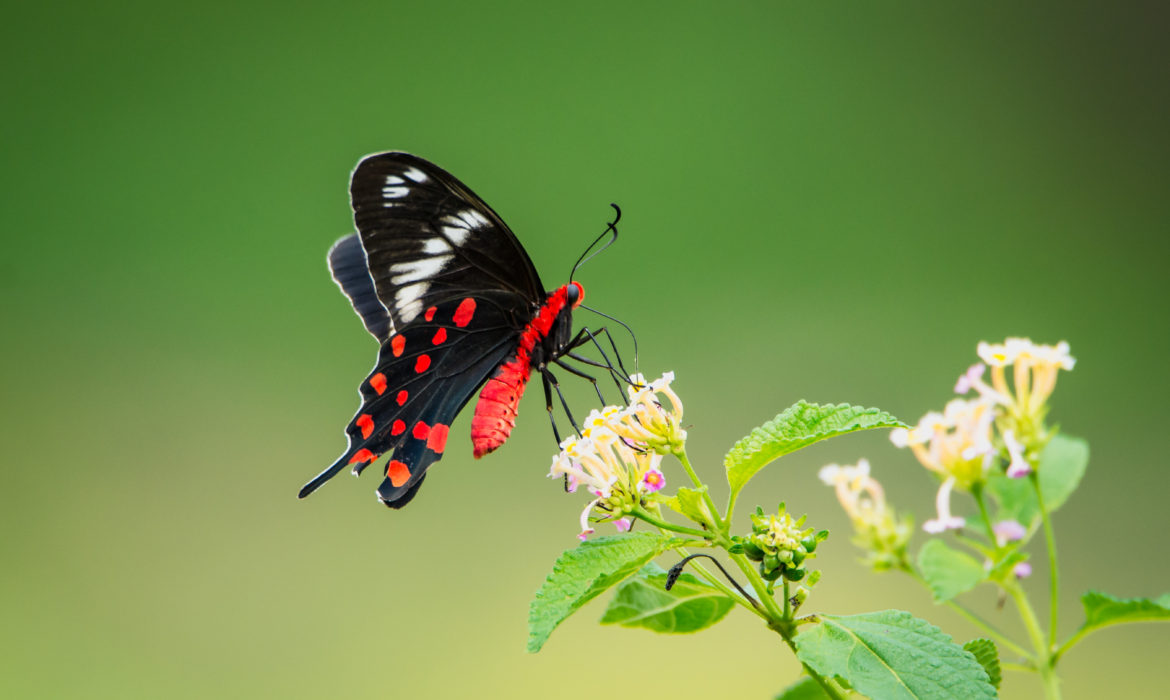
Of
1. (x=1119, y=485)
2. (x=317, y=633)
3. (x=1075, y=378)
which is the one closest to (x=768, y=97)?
(x=1075, y=378)

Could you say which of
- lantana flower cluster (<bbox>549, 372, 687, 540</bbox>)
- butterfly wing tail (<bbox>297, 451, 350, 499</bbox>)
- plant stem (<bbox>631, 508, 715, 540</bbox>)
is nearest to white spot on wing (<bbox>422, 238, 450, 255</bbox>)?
butterfly wing tail (<bbox>297, 451, 350, 499</bbox>)

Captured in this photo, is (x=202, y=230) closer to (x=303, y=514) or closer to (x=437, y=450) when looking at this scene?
(x=303, y=514)

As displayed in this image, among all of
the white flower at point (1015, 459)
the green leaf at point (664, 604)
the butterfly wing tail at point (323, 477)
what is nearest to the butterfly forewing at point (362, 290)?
the butterfly wing tail at point (323, 477)

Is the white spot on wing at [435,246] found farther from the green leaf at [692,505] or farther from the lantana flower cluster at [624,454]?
the green leaf at [692,505]

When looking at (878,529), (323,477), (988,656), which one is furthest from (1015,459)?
(323,477)

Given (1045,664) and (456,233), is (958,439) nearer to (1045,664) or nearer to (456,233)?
(1045,664)

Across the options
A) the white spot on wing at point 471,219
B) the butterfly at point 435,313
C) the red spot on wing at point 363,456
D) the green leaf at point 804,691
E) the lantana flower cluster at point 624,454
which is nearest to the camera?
the green leaf at point 804,691
